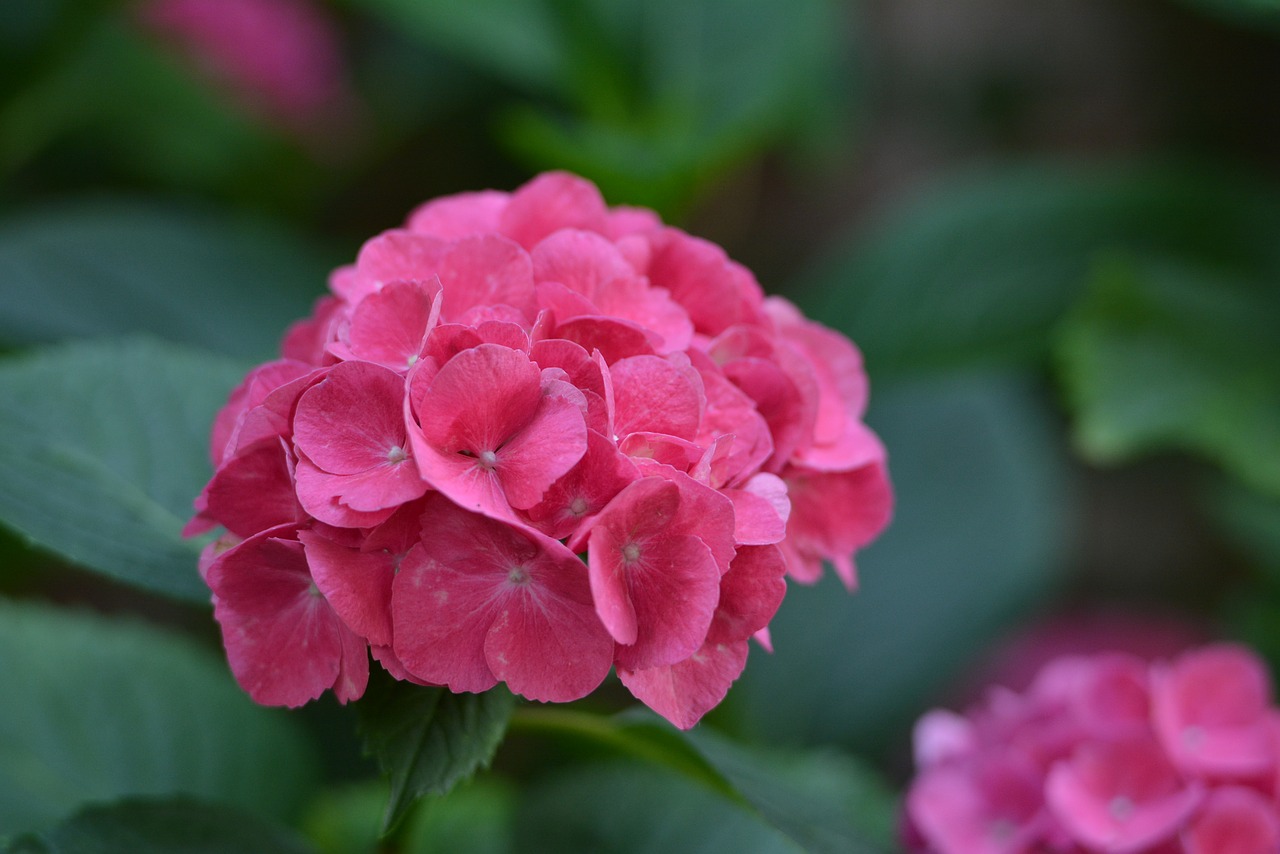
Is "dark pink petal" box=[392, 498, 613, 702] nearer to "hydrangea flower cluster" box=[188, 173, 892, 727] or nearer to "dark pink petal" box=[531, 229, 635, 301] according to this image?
"hydrangea flower cluster" box=[188, 173, 892, 727]

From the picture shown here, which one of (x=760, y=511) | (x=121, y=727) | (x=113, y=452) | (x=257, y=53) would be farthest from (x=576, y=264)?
(x=257, y=53)

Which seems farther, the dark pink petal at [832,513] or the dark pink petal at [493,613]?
the dark pink petal at [832,513]

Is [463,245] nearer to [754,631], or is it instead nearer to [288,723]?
[754,631]

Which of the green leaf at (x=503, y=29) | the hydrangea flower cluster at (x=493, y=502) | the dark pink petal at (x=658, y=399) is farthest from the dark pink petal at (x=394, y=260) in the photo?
the green leaf at (x=503, y=29)

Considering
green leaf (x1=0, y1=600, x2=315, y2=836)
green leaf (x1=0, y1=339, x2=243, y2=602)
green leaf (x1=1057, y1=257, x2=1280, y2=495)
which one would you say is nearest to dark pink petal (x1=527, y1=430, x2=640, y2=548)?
green leaf (x1=0, y1=339, x2=243, y2=602)

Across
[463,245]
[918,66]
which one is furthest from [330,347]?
[918,66]

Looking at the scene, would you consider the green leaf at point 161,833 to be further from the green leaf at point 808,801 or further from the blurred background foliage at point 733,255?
the green leaf at point 808,801

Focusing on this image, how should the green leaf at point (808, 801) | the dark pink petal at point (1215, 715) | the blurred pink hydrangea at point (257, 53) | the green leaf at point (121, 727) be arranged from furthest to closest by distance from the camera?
the blurred pink hydrangea at point (257, 53)
the green leaf at point (121, 727)
the dark pink petal at point (1215, 715)
the green leaf at point (808, 801)
